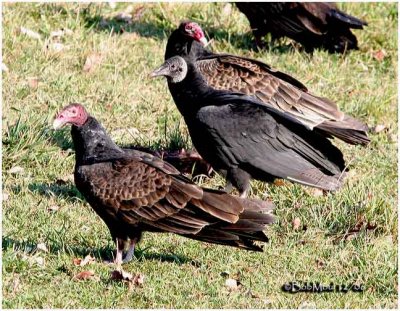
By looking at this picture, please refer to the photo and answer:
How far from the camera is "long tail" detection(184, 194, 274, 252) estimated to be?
5.10 metres

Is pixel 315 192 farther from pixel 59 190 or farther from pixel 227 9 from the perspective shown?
pixel 227 9

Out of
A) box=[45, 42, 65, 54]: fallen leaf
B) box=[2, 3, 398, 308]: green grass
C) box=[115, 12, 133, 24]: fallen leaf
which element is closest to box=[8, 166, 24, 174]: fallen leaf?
box=[2, 3, 398, 308]: green grass

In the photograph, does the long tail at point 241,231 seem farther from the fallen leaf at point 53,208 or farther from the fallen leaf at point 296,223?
the fallen leaf at point 53,208

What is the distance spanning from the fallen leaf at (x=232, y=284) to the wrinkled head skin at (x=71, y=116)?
128 centimetres

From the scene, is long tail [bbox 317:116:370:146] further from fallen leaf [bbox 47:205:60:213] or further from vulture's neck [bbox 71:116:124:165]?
fallen leaf [bbox 47:205:60:213]

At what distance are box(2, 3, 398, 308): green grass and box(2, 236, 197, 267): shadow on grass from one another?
1cm

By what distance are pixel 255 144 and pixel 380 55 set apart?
3359 mm

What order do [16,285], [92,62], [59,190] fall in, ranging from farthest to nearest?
[92,62]
[59,190]
[16,285]

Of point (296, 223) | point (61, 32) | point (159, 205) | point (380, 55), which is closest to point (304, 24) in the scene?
point (380, 55)

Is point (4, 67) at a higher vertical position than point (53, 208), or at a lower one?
higher

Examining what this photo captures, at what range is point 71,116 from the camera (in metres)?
5.56

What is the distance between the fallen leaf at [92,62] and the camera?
26.2ft

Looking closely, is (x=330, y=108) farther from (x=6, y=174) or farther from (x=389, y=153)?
(x=6, y=174)

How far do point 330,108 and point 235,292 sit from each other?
238 cm
